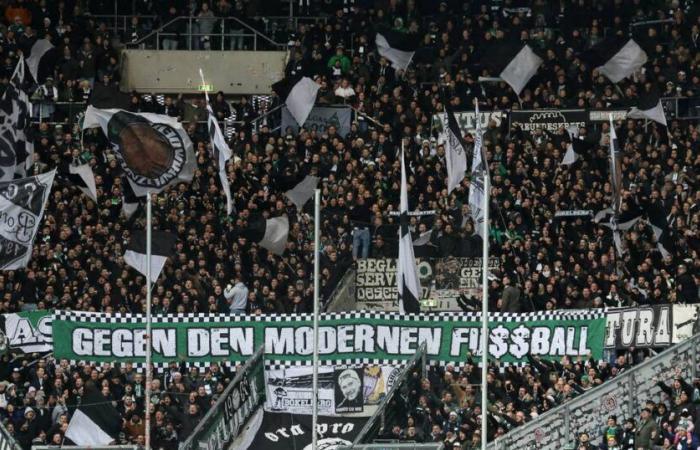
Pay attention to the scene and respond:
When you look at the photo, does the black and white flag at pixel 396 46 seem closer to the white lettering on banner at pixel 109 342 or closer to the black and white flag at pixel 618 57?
the black and white flag at pixel 618 57

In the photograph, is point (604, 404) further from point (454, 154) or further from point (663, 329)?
point (454, 154)

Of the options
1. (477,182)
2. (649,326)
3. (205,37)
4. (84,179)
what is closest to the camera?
(649,326)

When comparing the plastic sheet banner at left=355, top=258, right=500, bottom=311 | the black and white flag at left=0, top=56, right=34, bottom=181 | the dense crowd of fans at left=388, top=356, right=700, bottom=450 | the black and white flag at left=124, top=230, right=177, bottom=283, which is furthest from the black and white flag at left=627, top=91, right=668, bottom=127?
the black and white flag at left=0, top=56, right=34, bottom=181

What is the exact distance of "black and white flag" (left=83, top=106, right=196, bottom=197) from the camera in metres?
46.1

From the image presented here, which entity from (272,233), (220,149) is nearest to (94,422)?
(272,233)

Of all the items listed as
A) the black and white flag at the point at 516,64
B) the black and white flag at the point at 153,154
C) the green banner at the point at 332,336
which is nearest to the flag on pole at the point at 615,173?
the green banner at the point at 332,336

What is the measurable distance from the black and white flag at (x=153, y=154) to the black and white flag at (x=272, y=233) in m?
1.96

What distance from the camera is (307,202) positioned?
49500 mm

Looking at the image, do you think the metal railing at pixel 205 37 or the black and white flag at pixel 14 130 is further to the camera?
the metal railing at pixel 205 37

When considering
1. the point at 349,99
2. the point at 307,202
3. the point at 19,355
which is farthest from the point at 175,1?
the point at 19,355

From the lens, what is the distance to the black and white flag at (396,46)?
2160 inches

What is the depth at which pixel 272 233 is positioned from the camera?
4722 centimetres

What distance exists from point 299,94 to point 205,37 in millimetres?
5531

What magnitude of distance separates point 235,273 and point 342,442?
180 inches
